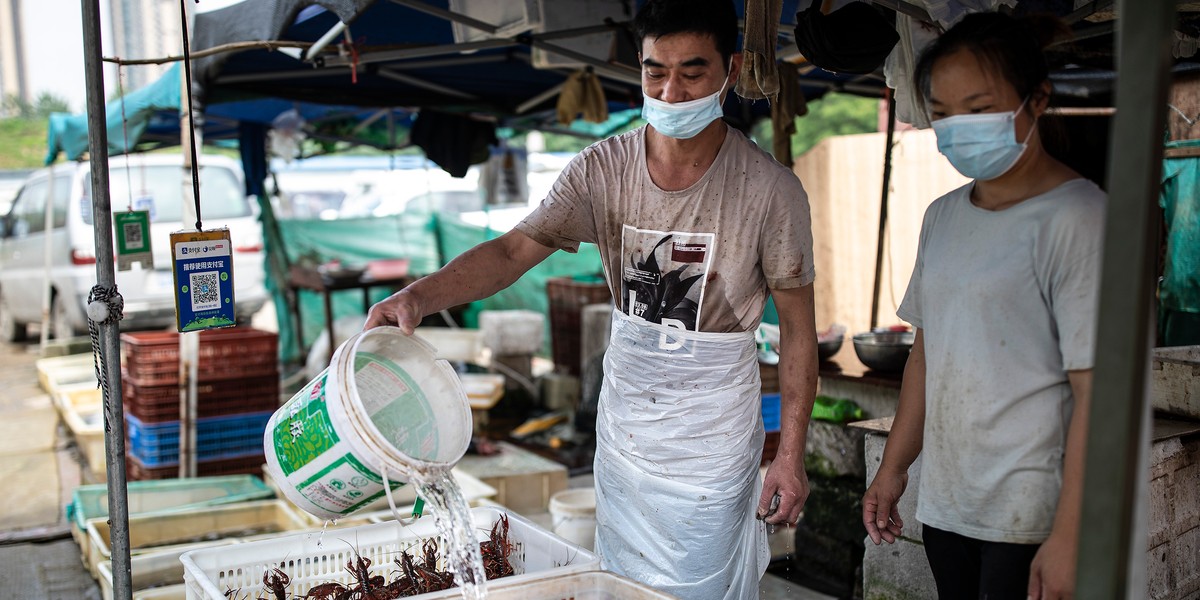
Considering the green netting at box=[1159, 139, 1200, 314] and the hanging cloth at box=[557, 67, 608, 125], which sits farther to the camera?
the hanging cloth at box=[557, 67, 608, 125]

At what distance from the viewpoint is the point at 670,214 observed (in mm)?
2477

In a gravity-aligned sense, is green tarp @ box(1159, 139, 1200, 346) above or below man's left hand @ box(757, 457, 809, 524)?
above

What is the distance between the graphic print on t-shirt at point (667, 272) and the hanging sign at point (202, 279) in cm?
128

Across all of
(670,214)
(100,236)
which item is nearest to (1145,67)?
(670,214)

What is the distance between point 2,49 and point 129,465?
50455 mm

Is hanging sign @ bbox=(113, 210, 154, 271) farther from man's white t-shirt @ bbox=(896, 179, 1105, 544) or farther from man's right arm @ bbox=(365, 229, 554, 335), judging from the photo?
man's white t-shirt @ bbox=(896, 179, 1105, 544)

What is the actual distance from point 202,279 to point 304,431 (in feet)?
3.79

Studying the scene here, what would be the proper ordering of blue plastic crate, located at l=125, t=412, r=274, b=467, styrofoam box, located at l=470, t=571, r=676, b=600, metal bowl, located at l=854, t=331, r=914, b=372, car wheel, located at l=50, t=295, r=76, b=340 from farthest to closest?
car wheel, located at l=50, t=295, r=76, b=340 < blue plastic crate, located at l=125, t=412, r=274, b=467 < metal bowl, located at l=854, t=331, r=914, b=372 < styrofoam box, located at l=470, t=571, r=676, b=600

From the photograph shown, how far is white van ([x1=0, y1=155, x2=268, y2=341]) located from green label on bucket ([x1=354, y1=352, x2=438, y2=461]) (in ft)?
24.7

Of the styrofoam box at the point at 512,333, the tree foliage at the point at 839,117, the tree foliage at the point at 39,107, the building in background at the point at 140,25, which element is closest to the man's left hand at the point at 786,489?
the styrofoam box at the point at 512,333

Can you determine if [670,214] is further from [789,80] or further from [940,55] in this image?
[789,80]

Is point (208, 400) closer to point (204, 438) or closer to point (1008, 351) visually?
point (204, 438)

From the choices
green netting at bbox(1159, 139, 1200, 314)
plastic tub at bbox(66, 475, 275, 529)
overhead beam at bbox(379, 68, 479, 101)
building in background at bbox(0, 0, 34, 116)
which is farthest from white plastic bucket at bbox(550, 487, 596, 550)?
building in background at bbox(0, 0, 34, 116)

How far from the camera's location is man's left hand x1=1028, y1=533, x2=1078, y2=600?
1.64 meters
